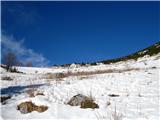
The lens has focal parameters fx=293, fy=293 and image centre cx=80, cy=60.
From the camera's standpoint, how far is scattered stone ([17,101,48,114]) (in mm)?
8293

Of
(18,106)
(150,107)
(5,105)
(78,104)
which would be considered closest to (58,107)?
(78,104)

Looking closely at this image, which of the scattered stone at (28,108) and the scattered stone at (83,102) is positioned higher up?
the scattered stone at (83,102)

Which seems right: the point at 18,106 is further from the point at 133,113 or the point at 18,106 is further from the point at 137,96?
the point at 137,96

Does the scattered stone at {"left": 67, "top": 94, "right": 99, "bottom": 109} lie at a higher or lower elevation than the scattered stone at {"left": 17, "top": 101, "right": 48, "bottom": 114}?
higher

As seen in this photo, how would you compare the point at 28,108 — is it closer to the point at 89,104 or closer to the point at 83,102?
the point at 83,102

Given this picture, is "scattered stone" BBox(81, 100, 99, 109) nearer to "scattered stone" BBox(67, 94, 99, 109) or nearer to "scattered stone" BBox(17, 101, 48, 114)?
"scattered stone" BBox(67, 94, 99, 109)

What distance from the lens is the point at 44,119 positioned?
7.57 meters

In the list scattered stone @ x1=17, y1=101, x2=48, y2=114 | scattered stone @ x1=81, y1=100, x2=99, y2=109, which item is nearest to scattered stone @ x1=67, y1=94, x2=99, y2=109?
scattered stone @ x1=81, y1=100, x2=99, y2=109

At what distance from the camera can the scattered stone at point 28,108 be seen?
829 centimetres

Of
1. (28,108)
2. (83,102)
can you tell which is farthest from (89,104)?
(28,108)

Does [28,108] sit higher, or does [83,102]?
[83,102]

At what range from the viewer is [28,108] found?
8383 mm

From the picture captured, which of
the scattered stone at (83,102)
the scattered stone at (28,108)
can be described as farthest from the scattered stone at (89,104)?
the scattered stone at (28,108)

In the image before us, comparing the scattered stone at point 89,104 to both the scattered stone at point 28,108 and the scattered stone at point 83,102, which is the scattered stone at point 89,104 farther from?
the scattered stone at point 28,108
